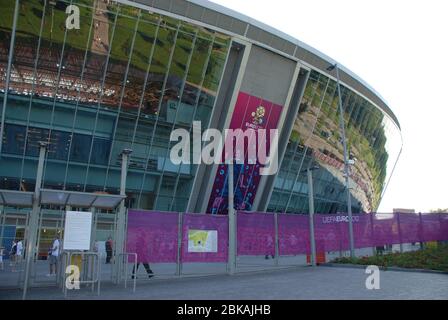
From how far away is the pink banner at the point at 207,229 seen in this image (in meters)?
14.5

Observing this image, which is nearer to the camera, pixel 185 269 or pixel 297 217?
pixel 185 269

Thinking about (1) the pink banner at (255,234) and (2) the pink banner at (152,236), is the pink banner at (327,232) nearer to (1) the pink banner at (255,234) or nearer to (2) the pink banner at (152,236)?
(1) the pink banner at (255,234)

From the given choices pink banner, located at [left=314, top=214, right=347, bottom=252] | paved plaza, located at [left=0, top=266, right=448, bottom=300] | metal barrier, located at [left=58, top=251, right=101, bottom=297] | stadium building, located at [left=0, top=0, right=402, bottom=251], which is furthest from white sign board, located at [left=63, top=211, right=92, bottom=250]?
pink banner, located at [left=314, top=214, right=347, bottom=252]

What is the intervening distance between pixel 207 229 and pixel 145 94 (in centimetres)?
1252

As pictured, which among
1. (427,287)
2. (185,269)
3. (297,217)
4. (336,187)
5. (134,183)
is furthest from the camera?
(336,187)

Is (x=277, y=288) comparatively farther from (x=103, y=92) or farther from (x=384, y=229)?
(x=103, y=92)

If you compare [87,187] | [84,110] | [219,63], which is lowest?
[87,187]

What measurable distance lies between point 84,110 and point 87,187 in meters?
4.77

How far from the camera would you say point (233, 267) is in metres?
15.3

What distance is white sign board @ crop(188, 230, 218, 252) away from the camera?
14633 millimetres

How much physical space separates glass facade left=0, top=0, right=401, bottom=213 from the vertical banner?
188 cm

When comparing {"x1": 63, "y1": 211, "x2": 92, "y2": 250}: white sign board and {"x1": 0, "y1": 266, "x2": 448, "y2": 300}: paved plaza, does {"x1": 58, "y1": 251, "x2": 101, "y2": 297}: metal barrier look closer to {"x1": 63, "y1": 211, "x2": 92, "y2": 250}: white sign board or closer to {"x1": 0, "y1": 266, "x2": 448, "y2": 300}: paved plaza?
{"x1": 63, "y1": 211, "x2": 92, "y2": 250}: white sign board
